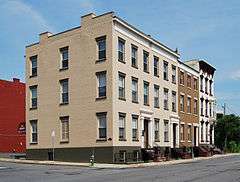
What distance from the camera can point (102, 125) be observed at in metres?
37.0

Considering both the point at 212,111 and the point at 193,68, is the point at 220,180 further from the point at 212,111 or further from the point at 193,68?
the point at 212,111

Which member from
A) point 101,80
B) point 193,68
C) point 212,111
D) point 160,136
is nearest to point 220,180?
point 101,80

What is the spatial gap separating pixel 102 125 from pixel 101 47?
6524 millimetres

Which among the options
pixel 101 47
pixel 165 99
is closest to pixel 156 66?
pixel 165 99

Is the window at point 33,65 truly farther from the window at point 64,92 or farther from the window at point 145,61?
the window at point 145,61

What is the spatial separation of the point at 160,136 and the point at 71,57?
493 inches

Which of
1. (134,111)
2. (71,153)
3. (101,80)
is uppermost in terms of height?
(101,80)

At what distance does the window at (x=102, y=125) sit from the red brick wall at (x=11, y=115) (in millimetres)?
19695

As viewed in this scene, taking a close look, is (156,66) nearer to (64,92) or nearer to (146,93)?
(146,93)

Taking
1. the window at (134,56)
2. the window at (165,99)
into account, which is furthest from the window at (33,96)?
the window at (165,99)

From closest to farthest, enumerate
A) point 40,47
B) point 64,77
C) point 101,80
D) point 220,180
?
point 220,180 → point 101,80 → point 64,77 → point 40,47

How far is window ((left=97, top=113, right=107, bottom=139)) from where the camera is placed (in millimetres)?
36722

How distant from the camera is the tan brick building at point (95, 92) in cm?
3697

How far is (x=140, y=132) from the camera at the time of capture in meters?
40.6
